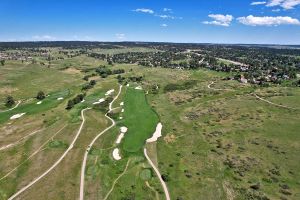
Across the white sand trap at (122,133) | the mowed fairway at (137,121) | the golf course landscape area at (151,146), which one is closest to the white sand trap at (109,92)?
the golf course landscape area at (151,146)

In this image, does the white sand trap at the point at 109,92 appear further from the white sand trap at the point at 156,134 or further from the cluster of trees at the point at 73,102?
the white sand trap at the point at 156,134

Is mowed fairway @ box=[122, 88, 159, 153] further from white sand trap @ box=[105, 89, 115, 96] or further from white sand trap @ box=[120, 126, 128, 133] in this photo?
white sand trap @ box=[105, 89, 115, 96]

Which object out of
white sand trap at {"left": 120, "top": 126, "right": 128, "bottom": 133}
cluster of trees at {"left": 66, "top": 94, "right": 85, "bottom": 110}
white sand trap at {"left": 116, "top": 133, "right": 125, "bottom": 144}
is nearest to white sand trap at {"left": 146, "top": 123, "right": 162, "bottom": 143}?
white sand trap at {"left": 116, "top": 133, "right": 125, "bottom": 144}

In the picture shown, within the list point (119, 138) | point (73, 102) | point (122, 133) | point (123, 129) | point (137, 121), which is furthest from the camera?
point (73, 102)

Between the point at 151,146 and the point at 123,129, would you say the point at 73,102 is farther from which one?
the point at 151,146

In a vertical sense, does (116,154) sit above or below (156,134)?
below

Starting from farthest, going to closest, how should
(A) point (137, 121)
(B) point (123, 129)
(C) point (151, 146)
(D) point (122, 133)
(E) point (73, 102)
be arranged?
1. (E) point (73, 102)
2. (A) point (137, 121)
3. (B) point (123, 129)
4. (D) point (122, 133)
5. (C) point (151, 146)

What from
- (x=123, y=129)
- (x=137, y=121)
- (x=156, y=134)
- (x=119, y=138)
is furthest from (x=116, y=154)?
(x=137, y=121)

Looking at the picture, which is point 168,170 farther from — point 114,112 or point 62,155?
point 114,112
